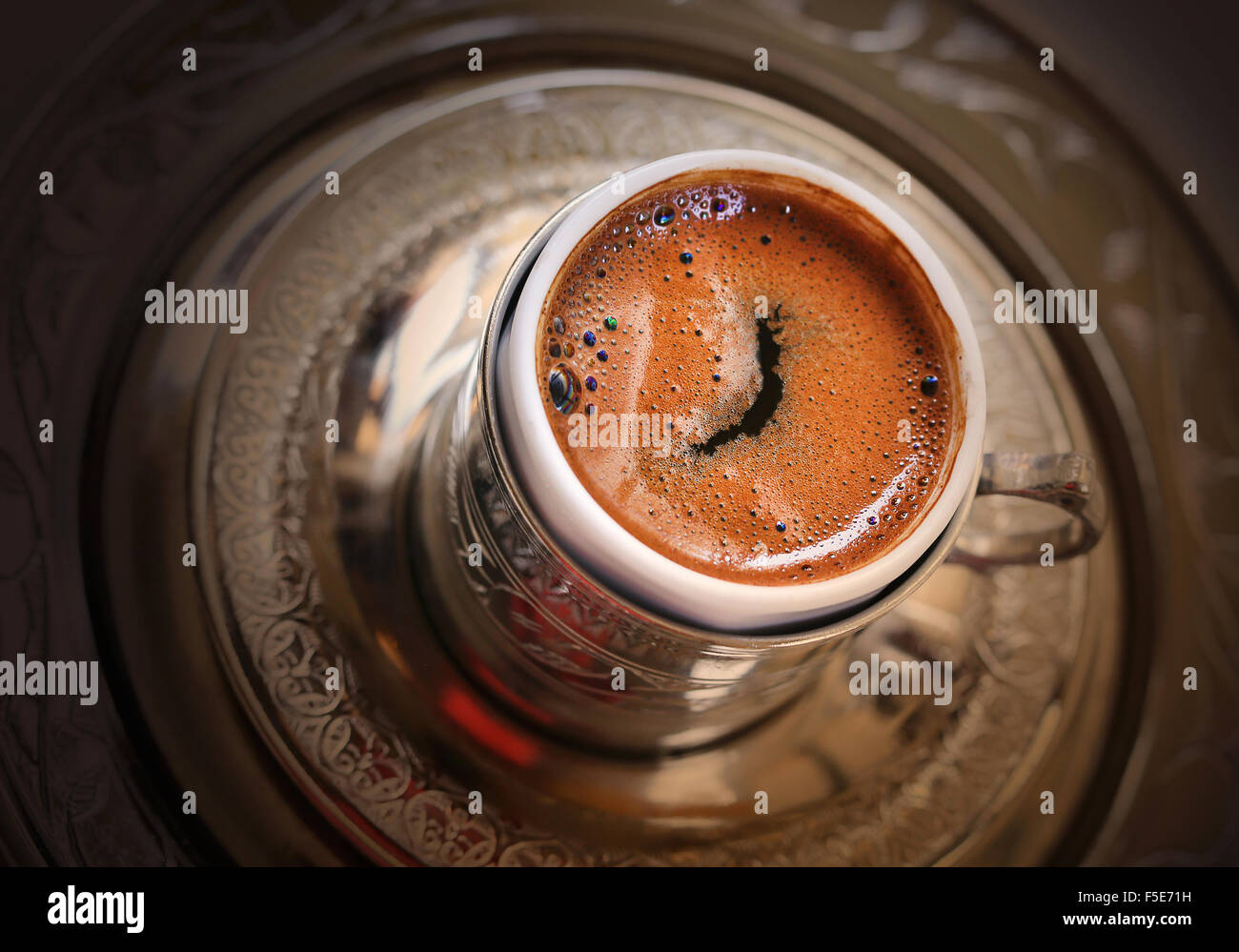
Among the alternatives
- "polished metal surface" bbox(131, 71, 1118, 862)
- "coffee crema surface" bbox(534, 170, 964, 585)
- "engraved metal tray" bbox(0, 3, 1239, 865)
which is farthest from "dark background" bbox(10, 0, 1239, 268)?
"coffee crema surface" bbox(534, 170, 964, 585)

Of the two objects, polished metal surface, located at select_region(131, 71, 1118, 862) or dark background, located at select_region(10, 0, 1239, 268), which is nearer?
polished metal surface, located at select_region(131, 71, 1118, 862)

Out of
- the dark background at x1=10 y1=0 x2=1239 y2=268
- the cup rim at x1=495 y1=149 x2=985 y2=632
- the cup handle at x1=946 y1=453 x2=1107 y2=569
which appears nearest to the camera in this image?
the cup rim at x1=495 y1=149 x2=985 y2=632

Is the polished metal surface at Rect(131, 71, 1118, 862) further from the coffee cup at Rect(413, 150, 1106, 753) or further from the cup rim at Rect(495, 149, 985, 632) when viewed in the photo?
the cup rim at Rect(495, 149, 985, 632)

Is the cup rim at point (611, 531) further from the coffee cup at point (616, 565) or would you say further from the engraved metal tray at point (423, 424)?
the engraved metal tray at point (423, 424)

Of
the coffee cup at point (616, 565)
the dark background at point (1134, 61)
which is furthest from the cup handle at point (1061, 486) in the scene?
the dark background at point (1134, 61)

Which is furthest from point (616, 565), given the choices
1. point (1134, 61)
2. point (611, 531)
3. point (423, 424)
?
point (1134, 61)
